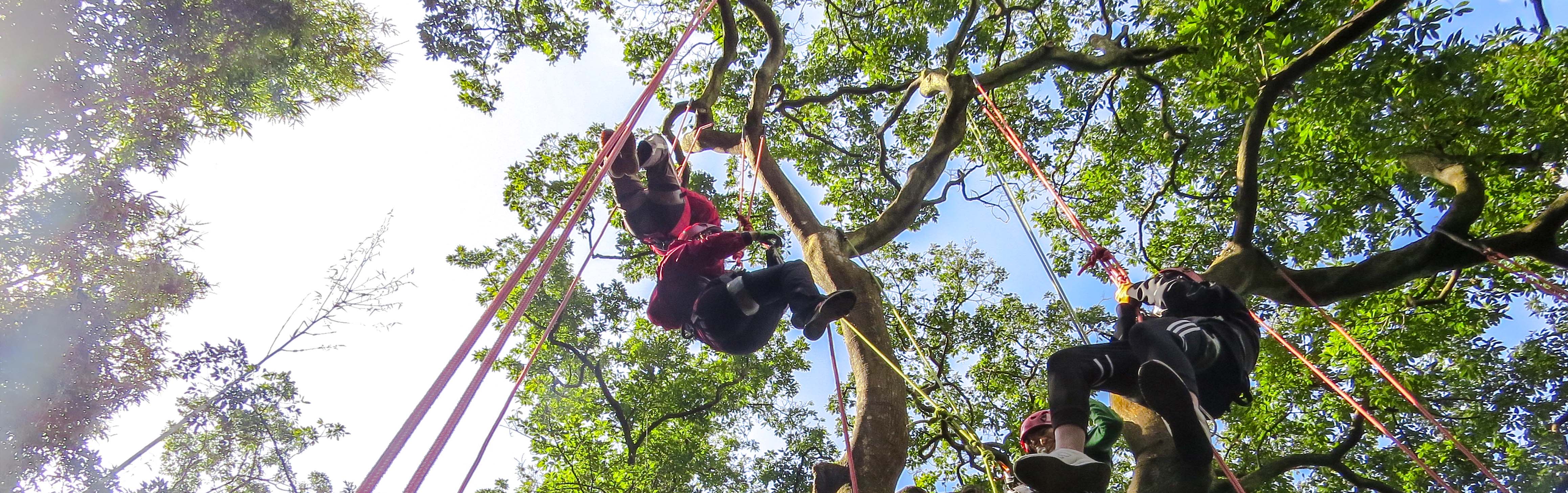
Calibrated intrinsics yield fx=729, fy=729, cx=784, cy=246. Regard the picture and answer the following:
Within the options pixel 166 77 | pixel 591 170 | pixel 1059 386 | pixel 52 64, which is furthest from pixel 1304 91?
pixel 52 64

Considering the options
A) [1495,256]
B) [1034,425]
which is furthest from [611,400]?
[1495,256]

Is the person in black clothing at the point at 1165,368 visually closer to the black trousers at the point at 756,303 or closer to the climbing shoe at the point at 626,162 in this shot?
the black trousers at the point at 756,303

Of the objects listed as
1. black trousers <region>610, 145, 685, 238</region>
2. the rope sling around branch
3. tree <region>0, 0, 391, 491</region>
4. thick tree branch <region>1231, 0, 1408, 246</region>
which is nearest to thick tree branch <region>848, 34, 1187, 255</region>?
thick tree branch <region>1231, 0, 1408, 246</region>

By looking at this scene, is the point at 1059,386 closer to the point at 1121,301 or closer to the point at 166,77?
the point at 1121,301

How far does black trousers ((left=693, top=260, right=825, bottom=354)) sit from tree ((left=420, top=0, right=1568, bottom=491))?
0.47m

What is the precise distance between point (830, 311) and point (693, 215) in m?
1.29

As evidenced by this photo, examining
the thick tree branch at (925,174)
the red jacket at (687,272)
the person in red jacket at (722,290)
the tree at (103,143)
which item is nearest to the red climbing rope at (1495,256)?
the thick tree branch at (925,174)

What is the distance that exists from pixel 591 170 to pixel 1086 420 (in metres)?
1.81

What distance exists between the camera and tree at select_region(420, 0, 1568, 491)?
3832 millimetres

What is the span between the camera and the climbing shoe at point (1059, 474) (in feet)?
6.92

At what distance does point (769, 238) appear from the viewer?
3.44 metres

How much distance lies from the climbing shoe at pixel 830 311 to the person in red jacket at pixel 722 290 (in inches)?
9.4

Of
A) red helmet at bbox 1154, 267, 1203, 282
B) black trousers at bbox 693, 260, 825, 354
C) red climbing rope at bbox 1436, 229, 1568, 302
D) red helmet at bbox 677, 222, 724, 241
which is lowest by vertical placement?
black trousers at bbox 693, 260, 825, 354

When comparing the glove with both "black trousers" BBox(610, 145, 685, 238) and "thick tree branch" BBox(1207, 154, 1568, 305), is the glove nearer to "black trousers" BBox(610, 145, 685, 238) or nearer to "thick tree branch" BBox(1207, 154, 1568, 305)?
"black trousers" BBox(610, 145, 685, 238)
